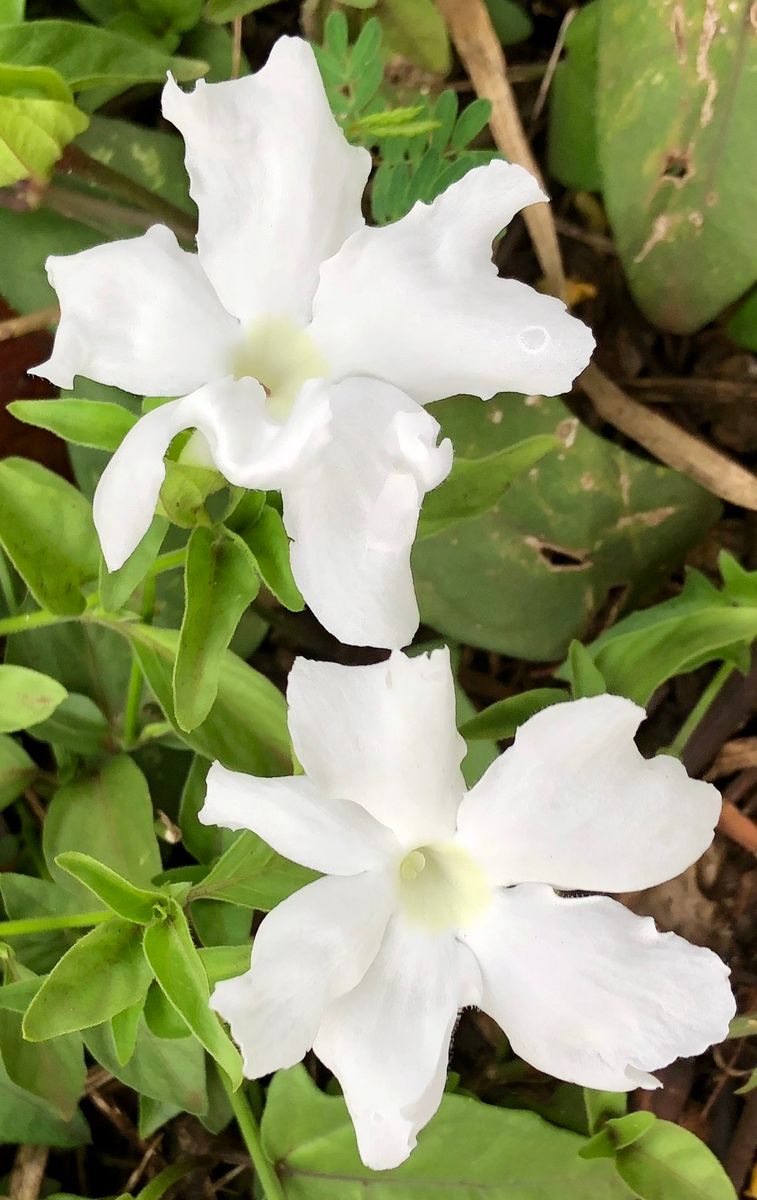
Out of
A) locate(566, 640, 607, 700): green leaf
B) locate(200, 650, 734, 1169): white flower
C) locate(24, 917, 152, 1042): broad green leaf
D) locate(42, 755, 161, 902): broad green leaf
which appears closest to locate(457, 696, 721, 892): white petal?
locate(200, 650, 734, 1169): white flower

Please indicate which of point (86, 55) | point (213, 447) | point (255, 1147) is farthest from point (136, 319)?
point (255, 1147)

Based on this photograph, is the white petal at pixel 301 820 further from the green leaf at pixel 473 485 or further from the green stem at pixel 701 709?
the green stem at pixel 701 709

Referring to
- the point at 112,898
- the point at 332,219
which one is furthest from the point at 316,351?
the point at 112,898

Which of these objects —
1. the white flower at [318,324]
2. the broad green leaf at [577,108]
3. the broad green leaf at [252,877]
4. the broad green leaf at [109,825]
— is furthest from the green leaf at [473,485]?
the broad green leaf at [577,108]

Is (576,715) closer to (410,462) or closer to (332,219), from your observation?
(410,462)

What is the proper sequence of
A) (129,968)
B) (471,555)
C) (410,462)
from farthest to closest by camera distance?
(471,555)
(129,968)
(410,462)

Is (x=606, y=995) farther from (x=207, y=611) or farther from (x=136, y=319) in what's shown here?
(x=136, y=319)
